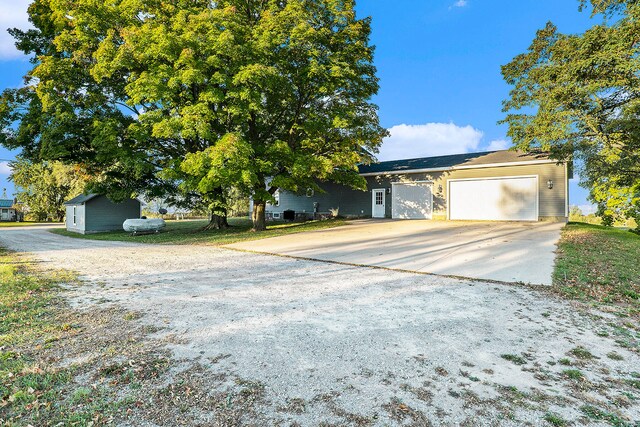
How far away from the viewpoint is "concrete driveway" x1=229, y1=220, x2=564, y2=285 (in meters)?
6.50

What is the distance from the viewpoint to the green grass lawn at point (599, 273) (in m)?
4.81

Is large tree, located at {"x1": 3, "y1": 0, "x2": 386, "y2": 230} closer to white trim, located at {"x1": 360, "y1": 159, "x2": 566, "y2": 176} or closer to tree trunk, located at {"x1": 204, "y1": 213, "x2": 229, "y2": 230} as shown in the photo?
tree trunk, located at {"x1": 204, "y1": 213, "x2": 229, "y2": 230}

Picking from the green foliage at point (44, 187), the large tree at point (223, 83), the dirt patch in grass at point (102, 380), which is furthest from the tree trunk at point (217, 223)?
the green foliage at point (44, 187)

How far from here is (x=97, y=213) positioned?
765 inches

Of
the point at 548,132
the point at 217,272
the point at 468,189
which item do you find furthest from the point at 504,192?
the point at 217,272

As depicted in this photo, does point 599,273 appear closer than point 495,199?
Yes

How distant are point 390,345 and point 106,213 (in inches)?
859

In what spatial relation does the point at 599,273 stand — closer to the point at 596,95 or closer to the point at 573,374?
the point at 573,374

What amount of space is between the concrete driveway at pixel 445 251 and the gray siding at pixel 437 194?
15.8ft

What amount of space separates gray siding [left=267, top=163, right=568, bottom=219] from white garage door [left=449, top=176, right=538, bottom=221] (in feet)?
0.96

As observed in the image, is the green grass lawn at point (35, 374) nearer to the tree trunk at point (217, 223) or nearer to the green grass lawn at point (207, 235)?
the green grass lawn at point (207, 235)

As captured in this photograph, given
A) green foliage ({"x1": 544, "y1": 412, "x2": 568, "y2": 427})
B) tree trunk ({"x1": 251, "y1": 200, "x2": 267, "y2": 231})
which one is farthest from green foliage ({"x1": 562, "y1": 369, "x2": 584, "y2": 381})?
tree trunk ({"x1": 251, "y1": 200, "x2": 267, "y2": 231})

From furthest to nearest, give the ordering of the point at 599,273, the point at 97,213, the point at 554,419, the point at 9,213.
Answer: the point at 9,213, the point at 97,213, the point at 599,273, the point at 554,419

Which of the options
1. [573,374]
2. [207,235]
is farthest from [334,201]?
[573,374]
